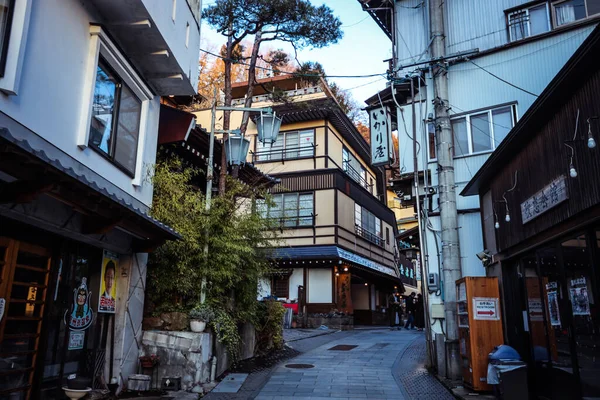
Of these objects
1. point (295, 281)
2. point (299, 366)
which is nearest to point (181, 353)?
point (299, 366)

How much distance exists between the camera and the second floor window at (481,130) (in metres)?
13.0

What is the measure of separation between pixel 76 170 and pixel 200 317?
4219 millimetres

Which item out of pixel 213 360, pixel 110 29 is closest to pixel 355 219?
pixel 213 360

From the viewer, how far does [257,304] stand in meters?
14.2

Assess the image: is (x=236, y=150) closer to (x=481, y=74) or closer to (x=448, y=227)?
(x=448, y=227)

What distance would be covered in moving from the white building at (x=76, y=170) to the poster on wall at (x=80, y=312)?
4cm

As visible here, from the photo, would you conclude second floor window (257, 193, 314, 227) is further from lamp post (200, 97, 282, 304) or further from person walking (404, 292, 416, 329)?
lamp post (200, 97, 282, 304)

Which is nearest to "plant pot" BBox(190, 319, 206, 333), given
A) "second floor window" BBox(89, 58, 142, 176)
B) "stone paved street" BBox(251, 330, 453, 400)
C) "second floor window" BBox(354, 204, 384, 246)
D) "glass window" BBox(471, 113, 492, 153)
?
"stone paved street" BBox(251, 330, 453, 400)

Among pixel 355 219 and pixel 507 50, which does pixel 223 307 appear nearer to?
pixel 507 50

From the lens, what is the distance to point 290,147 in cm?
2811

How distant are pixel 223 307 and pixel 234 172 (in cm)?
409

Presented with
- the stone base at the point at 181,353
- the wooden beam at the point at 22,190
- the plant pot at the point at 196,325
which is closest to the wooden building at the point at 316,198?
the plant pot at the point at 196,325

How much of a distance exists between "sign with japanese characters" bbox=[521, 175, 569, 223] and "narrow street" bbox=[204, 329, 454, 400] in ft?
12.6

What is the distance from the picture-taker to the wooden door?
20.4ft
